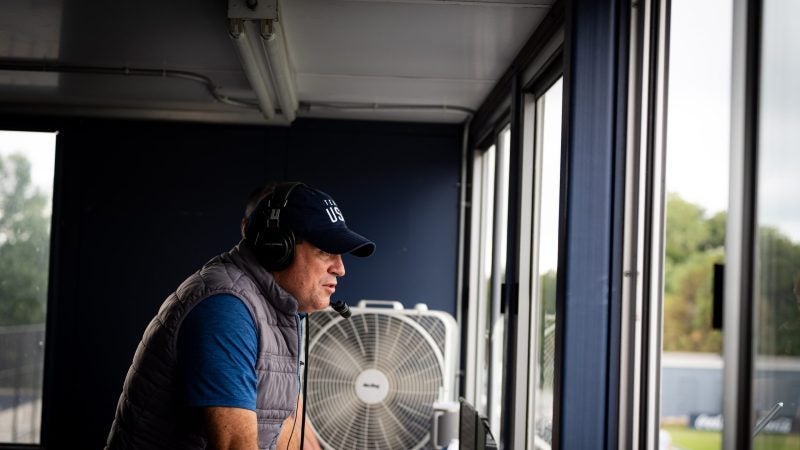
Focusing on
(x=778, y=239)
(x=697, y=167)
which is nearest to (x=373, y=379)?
(x=697, y=167)

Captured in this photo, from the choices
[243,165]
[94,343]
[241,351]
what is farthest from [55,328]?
[241,351]

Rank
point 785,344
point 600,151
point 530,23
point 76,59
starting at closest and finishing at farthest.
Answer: point 785,344, point 600,151, point 530,23, point 76,59

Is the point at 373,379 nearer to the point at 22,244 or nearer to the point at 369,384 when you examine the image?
the point at 369,384

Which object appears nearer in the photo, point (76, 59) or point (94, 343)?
point (76, 59)

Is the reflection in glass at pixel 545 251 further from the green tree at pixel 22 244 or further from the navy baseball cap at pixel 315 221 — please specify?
the green tree at pixel 22 244

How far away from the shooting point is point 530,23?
297 cm

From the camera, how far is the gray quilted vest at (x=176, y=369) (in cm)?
→ 168

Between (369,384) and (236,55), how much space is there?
1.51 m

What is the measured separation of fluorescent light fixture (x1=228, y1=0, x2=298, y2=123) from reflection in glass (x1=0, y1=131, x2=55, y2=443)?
1512mm

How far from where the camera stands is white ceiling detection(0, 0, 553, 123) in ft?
9.70

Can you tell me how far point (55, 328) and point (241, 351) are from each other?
11.6 feet

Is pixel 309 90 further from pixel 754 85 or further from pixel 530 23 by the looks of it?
pixel 754 85

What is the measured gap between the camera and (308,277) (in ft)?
6.35

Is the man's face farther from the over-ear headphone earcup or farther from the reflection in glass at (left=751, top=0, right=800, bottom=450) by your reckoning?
the reflection in glass at (left=751, top=0, right=800, bottom=450)
